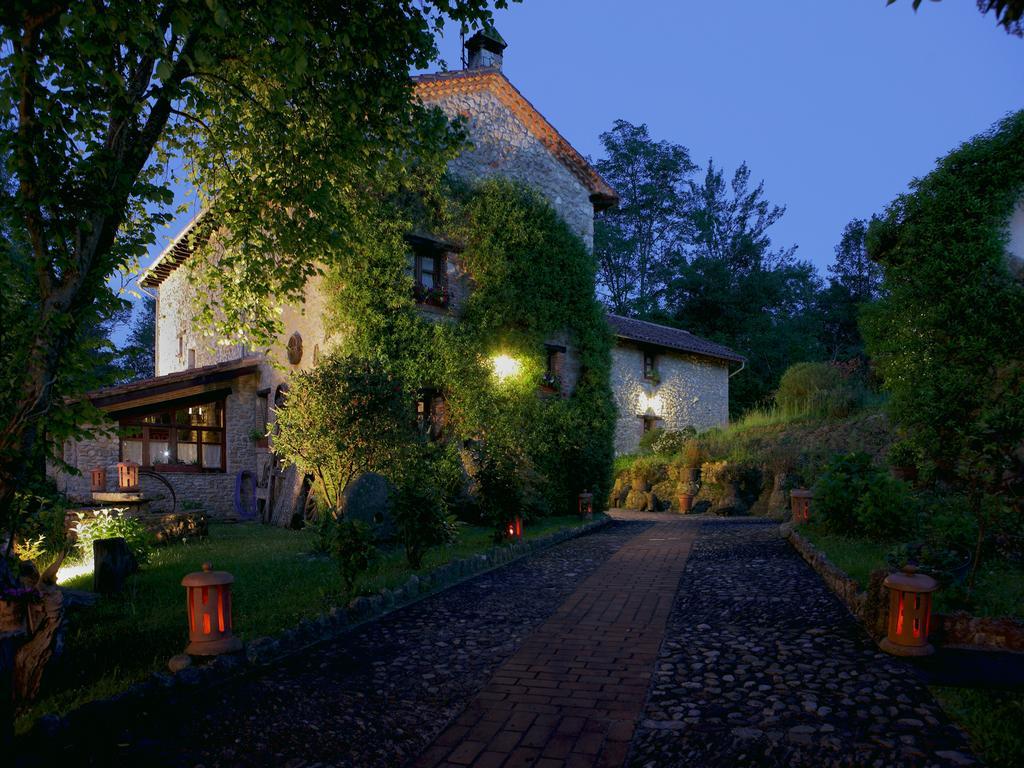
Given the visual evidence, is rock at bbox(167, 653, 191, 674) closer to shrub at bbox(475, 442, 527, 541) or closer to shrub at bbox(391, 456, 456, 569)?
shrub at bbox(391, 456, 456, 569)

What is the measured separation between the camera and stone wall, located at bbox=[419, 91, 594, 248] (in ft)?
53.6

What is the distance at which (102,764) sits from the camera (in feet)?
10.8

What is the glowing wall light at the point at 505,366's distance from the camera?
51.2ft

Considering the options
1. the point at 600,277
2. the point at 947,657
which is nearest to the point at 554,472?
the point at 947,657

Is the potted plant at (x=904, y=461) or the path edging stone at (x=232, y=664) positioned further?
the potted plant at (x=904, y=461)

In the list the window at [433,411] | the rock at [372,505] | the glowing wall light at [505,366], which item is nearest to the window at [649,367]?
the glowing wall light at [505,366]

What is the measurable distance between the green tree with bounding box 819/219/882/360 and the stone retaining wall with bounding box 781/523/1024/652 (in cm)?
3131

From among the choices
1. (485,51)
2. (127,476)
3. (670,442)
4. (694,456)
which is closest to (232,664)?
(127,476)

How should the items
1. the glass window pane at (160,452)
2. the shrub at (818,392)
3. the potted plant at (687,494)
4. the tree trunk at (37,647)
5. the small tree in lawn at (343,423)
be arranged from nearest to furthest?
the tree trunk at (37,647) < the small tree in lawn at (343,423) < the glass window pane at (160,452) < the potted plant at (687,494) < the shrub at (818,392)

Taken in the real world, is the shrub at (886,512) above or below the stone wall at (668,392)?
below

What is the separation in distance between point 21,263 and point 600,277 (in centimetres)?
Answer: 3386

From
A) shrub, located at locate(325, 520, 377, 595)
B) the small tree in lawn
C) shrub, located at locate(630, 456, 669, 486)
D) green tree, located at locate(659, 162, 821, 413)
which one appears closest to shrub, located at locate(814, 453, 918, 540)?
shrub, located at locate(325, 520, 377, 595)

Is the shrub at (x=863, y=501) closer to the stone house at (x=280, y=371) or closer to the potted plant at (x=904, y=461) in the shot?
the potted plant at (x=904, y=461)

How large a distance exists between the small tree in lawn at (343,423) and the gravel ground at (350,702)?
18.4 ft
